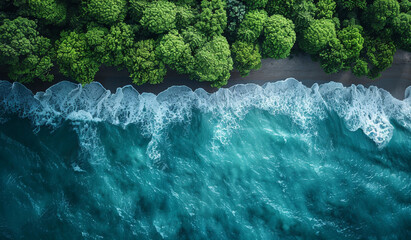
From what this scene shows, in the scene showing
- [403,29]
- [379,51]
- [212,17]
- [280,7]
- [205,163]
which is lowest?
[205,163]

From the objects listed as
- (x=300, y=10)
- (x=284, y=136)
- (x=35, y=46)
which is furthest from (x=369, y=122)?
(x=35, y=46)

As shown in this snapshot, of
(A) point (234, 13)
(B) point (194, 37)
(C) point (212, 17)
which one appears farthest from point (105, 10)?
(A) point (234, 13)

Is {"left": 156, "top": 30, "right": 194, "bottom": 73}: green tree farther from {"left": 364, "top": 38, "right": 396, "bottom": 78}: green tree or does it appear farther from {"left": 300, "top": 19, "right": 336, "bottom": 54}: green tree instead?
{"left": 364, "top": 38, "right": 396, "bottom": 78}: green tree

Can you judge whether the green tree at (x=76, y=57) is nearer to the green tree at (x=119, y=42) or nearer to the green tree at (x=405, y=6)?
the green tree at (x=119, y=42)

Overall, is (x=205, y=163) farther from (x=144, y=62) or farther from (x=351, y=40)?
(x=351, y=40)

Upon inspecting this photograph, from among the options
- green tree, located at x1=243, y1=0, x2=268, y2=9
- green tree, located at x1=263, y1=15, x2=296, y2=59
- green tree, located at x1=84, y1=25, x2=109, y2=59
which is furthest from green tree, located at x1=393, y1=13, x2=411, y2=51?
green tree, located at x1=84, y1=25, x2=109, y2=59

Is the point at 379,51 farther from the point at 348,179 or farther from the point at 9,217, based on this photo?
the point at 9,217
